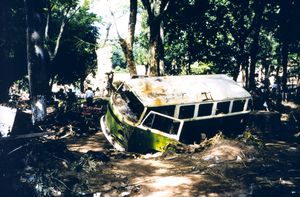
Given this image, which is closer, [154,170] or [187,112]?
[154,170]

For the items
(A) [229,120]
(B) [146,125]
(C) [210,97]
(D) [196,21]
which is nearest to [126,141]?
(B) [146,125]

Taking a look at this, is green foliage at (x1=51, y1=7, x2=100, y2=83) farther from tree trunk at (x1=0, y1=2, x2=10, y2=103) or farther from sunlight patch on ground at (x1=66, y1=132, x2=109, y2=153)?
sunlight patch on ground at (x1=66, y1=132, x2=109, y2=153)

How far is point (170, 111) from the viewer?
11031 mm

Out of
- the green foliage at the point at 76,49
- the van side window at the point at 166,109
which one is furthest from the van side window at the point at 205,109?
the green foliage at the point at 76,49

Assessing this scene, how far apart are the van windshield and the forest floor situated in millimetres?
1427

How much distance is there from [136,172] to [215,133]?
4237 mm

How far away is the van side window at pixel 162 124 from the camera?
10641 mm

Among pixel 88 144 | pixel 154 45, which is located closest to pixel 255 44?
pixel 154 45

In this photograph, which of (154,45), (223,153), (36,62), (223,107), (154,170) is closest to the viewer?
(154,170)

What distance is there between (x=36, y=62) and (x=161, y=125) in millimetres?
6170

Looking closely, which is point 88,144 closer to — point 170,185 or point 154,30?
point 170,185

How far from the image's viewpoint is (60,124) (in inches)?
585

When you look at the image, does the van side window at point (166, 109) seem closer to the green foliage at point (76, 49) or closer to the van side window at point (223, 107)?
the van side window at point (223, 107)

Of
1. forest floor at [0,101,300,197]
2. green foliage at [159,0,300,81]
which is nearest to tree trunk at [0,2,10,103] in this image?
forest floor at [0,101,300,197]
